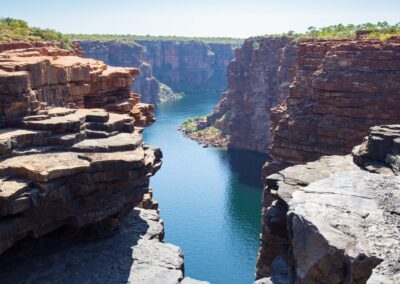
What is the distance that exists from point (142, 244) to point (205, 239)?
106 feet

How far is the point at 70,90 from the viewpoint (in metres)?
28.6

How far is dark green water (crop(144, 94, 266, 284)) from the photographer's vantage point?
1983 inches

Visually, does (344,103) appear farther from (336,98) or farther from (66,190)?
(66,190)

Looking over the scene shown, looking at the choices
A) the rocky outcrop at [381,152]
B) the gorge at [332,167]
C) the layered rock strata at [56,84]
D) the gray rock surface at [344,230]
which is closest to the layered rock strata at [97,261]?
the gorge at [332,167]

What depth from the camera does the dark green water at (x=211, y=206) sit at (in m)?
50.4

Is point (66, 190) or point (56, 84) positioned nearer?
point (66, 190)

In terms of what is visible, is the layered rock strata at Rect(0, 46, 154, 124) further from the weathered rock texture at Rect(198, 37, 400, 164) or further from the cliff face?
the cliff face

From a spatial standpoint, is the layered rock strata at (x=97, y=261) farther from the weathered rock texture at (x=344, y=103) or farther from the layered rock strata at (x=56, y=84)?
the weathered rock texture at (x=344, y=103)

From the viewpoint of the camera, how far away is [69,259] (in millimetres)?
22453

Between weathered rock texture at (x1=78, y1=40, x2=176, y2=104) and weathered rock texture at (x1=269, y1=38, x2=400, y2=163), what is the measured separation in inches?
5003

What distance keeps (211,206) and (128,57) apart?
4465 inches

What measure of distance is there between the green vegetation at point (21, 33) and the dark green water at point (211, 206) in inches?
1026

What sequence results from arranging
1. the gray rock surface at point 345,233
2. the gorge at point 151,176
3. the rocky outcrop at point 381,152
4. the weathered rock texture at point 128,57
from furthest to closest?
the weathered rock texture at point 128,57 < the rocky outcrop at point 381,152 < the gorge at point 151,176 < the gray rock surface at point 345,233

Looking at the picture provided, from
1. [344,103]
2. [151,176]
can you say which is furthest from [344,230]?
[344,103]
